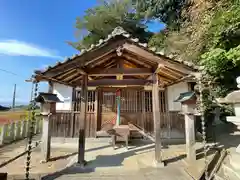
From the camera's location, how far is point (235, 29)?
6574mm

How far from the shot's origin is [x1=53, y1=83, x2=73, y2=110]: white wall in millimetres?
8227

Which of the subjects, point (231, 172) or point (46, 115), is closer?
point (231, 172)

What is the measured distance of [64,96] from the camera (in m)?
8.32

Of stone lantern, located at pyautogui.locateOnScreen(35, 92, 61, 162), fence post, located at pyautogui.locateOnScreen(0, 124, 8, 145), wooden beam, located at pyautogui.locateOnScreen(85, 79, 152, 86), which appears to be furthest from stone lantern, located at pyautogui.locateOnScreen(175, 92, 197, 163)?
fence post, located at pyautogui.locateOnScreen(0, 124, 8, 145)

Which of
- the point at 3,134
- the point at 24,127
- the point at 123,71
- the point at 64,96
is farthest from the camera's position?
the point at 24,127

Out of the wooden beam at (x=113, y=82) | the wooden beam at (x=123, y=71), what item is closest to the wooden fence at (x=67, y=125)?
the wooden beam at (x=113, y=82)

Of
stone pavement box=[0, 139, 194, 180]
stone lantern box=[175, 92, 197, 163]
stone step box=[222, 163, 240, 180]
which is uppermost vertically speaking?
stone lantern box=[175, 92, 197, 163]

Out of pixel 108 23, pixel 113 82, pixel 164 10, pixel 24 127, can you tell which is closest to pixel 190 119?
pixel 113 82

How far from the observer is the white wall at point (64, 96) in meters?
8.23

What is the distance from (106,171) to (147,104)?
189 inches

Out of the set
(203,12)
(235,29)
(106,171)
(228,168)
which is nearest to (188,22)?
(203,12)

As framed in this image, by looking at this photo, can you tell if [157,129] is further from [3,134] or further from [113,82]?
[3,134]

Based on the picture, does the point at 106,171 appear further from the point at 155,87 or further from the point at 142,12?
the point at 142,12

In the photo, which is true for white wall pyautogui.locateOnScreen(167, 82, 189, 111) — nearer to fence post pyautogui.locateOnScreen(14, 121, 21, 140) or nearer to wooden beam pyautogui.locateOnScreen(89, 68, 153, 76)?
wooden beam pyautogui.locateOnScreen(89, 68, 153, 76)
